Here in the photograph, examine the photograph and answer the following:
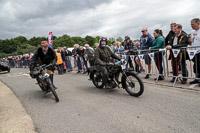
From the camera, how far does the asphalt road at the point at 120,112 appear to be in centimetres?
288

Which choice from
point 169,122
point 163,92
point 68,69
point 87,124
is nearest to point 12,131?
point 87,124

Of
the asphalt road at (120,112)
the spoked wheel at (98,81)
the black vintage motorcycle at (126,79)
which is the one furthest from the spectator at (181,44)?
the spoked wheel at (98,81)

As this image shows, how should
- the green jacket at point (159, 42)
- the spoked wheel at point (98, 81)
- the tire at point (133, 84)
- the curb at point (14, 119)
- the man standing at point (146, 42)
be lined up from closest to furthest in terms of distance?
1. the curb at point (14, 119)
2. the tire at point (133, 84)
3. the spoked wheel at point (98, 81)
4. the green jacket at point (159, 42)
5. the man standing at point (146, 42)

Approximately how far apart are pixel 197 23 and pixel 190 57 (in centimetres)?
113

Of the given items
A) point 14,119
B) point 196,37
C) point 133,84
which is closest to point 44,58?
point 14,119

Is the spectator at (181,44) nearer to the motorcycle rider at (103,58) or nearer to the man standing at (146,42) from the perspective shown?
the man standing at (146,42)

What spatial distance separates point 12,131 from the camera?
3076mm

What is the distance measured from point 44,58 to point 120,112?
345cm

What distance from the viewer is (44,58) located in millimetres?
5531

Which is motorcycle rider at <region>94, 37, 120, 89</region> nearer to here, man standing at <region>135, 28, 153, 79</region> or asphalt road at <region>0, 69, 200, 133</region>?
asphalt road at <region>0, 69, 200, 133</region>

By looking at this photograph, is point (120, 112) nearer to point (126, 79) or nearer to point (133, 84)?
point (133, 84)

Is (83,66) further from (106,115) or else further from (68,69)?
(106,115)

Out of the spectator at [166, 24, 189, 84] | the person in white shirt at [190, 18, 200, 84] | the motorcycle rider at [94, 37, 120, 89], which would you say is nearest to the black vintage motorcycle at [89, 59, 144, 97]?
the motorcycle rider at [94, 37, 120, 89]

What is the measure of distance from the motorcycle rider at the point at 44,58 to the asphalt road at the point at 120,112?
111cm
